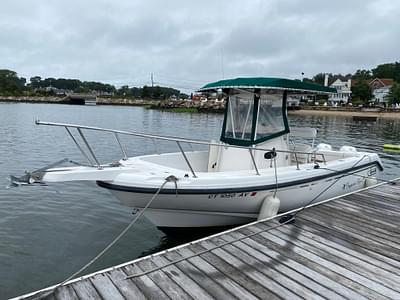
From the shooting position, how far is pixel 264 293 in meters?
3.48

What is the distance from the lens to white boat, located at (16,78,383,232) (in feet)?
17.8

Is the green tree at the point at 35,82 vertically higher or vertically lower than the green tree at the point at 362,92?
higher

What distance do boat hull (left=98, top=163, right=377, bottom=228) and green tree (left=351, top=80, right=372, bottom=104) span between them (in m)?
89.5

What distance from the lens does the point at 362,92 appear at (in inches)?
3435

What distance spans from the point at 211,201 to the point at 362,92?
3655 inches

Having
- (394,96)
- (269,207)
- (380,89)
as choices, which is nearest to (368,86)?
(394,96)

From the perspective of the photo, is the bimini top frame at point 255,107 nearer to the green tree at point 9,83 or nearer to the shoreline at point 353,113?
the shoreline at point 353,113

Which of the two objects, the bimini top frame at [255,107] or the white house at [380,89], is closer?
the bimini top frame at [255,107]

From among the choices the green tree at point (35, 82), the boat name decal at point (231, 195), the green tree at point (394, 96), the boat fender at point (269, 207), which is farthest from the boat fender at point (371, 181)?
the green tree at point (35, 82)

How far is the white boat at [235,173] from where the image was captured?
5430 millimetres

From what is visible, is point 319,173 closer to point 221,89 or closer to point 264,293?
point 221,89

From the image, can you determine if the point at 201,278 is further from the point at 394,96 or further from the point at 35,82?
the point at 35,82

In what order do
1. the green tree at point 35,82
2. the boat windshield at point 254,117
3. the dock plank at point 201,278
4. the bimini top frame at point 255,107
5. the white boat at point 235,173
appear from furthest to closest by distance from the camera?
the green tree at point 35,82, the boat windshield at point 254,117, the bimini top frame at point 255,107, the white boat at point 235,173, the dock plank at point 201,278

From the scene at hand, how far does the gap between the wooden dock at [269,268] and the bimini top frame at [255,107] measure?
2.19 m
